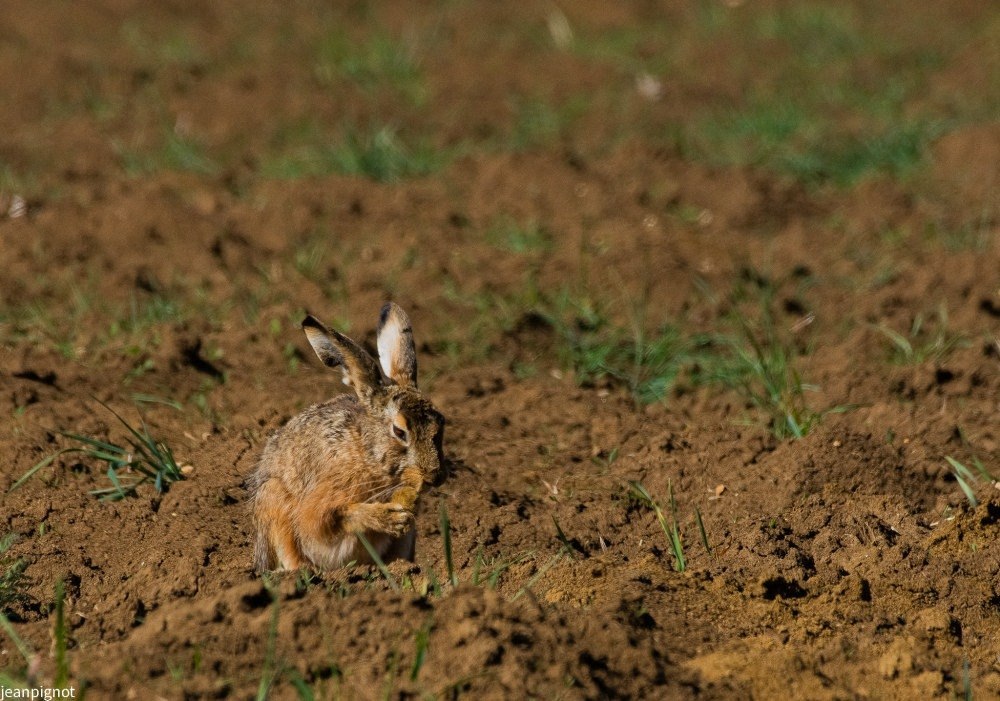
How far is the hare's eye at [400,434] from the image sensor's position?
464cm

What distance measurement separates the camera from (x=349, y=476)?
4.69 m

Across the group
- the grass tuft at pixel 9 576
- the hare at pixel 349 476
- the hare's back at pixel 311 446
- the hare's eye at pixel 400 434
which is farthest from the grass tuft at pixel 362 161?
the grass tuft at pixel 9 576

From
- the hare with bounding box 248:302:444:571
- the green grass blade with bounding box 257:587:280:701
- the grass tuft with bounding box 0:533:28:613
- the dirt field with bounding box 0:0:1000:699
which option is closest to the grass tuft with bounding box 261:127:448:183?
the dirt field with bounding box 0:0:1000:699

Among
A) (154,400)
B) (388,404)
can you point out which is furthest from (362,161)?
(388,404)

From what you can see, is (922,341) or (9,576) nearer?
(9,576)

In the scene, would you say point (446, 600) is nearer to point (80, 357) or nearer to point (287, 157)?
point (80, 357)

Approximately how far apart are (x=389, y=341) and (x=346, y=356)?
0.41 meters

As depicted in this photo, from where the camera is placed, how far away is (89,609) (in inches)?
172

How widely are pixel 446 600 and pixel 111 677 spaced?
866 millimetres

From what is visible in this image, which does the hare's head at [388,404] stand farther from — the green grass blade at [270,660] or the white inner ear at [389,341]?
the green grass blade at [270,660]

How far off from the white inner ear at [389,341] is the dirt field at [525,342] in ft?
1.54

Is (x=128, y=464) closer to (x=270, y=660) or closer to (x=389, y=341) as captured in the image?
(x=389, y=341)

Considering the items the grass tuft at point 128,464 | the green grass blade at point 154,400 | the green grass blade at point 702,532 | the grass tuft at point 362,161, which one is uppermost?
the green grass blade at point 702,532

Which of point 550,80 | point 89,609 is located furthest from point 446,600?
point 550,80
